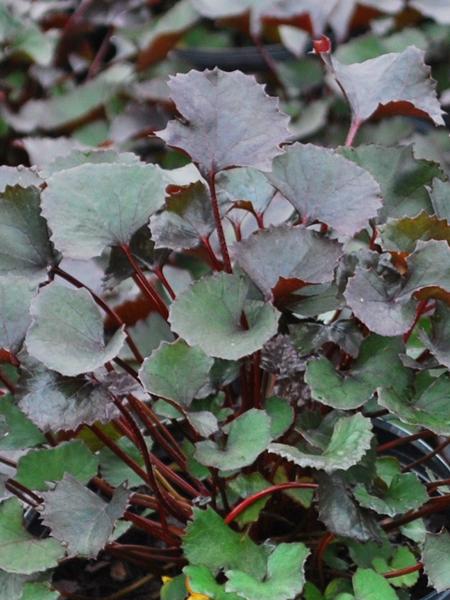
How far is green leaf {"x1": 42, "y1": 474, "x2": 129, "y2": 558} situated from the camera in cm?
67

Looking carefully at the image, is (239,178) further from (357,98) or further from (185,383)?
(185,383)

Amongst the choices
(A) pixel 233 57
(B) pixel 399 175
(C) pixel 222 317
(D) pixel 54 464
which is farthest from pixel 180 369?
(A) pixel 233 57

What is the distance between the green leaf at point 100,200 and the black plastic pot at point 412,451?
0.34 m

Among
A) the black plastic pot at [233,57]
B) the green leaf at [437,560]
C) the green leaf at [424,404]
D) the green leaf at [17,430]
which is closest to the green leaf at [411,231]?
the green leaf at [424,404]

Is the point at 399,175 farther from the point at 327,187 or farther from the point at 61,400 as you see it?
the point at 61,400

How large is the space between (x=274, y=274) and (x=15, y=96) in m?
1.38

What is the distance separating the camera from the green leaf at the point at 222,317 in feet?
2.18

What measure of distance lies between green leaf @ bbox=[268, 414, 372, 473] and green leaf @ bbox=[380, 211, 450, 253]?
145mm

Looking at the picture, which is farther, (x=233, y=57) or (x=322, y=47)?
(x=233, y=57)

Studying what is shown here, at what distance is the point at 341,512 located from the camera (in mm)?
682

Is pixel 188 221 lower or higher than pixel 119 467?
higher

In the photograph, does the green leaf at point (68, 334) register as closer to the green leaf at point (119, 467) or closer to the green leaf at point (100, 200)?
the green leaf at point (100, 200)

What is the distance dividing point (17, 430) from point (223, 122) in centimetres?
31

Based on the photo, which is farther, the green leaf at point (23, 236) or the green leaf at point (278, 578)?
the green leaf at point (23, 236)
